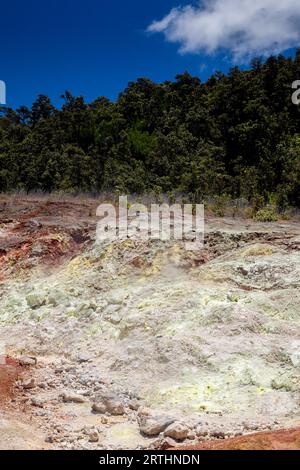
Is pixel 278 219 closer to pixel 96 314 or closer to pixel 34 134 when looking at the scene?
pixel 96 314

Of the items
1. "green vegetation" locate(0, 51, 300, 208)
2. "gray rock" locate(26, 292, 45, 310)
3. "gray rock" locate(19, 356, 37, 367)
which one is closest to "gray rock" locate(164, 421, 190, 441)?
"gray rock" locate(19, 356, 37, 367)

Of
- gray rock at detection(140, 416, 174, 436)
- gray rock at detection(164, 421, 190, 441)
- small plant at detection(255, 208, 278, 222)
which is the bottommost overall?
gray rock at detection(140, 416, 174, 436)

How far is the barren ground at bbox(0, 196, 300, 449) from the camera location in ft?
17.7

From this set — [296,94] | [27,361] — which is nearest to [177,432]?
[27,361]

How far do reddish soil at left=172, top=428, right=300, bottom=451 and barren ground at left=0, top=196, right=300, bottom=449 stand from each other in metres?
0.02

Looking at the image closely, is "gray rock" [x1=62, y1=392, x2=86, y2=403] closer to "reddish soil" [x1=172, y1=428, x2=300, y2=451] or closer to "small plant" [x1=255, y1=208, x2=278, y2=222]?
"reddish soil" [x1=172, y1=428, x2=300, y2=451]

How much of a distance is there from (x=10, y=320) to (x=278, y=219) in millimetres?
6733

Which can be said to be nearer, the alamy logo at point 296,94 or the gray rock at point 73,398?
the gray rock at point 73,398

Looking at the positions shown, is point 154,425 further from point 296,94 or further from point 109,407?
point 296,94

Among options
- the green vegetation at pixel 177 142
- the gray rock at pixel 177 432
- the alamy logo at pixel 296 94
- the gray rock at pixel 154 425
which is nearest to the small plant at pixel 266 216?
the green vegetation at pixel 177 142

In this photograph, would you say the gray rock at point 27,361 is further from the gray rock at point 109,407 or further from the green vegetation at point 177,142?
the green vegetation at point 177,142

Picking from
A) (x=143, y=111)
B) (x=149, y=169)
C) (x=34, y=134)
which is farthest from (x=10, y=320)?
(x=143, y=111)

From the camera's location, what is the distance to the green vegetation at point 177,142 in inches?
816

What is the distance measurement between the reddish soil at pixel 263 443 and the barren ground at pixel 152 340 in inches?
0.7
